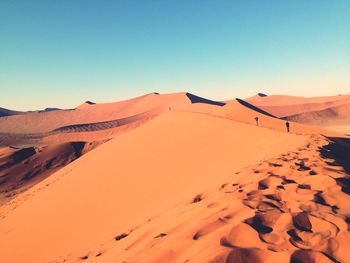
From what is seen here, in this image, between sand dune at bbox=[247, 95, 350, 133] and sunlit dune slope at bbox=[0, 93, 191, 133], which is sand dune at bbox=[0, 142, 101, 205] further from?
sunlit dune slope at bbox=[0, 93, 191, 133]

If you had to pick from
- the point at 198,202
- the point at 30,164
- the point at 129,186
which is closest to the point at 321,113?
the point at 30,164

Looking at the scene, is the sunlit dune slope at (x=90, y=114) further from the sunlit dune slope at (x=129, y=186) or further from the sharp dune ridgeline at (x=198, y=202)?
the sharp dune ridgeline at (x=198, y=202)

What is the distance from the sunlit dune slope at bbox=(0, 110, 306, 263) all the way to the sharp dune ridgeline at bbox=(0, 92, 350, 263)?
0.15 ft

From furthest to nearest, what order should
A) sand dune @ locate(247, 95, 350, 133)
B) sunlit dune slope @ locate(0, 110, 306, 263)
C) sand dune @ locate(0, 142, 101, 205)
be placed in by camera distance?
sand dune @ locate(247, 95, 350, 133)
sand dune @ locate(0, 142, 101, 205)
sunlit dune slope @ locate(0, 110, 306, 263)

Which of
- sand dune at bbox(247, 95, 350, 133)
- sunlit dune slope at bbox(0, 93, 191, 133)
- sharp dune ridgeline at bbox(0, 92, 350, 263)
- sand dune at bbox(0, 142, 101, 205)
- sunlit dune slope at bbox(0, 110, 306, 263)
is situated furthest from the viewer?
sunlit dune slope at bbox(0, 93, 191, 133)

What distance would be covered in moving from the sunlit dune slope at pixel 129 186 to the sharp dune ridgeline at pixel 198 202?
0.05m

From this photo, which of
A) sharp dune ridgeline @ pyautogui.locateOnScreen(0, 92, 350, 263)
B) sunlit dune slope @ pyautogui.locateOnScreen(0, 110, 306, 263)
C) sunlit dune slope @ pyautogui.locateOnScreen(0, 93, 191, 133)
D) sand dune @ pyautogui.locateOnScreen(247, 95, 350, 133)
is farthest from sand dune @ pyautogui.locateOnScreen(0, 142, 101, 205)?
sunlit dune slope @ pyautogui.locateOnScreen(0, 93, 191, 133)

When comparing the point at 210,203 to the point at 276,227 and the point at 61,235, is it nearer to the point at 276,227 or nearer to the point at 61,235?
the point at 276,227

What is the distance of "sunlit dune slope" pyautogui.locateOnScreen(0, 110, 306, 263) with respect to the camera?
6.95 meters

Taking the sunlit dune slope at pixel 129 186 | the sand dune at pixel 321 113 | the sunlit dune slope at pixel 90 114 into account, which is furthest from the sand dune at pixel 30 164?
the sunlit dune slope at pixel 90 114

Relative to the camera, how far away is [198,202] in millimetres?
5168

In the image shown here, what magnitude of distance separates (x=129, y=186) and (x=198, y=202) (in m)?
4.58

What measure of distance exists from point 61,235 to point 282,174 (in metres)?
5.82

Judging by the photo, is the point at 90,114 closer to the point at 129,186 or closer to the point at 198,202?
the point at 129,186
